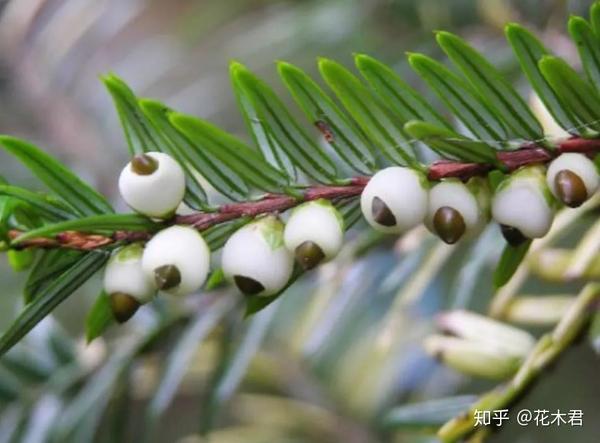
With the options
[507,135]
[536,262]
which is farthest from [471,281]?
[507,135]

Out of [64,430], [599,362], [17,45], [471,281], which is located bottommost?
[64,430]

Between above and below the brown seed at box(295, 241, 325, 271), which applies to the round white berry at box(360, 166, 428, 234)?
above

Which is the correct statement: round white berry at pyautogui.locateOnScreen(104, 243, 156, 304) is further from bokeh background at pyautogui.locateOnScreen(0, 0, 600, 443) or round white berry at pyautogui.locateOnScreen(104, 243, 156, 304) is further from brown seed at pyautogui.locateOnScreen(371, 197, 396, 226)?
bokeh background at pyautogui.locateOnScreen(0, 0, 600, 443)

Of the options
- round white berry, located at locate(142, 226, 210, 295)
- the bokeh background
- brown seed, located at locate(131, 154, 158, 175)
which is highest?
the bokeh background

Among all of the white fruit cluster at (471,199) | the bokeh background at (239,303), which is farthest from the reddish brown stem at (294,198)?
the bokeh background at (239,303)

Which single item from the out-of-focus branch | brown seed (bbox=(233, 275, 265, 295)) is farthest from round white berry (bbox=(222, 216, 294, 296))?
the out-of-focus branch

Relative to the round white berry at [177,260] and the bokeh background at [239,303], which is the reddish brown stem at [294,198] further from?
the bokeh background at [239,303]

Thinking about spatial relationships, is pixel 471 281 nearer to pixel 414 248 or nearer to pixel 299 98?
pixel 414 248
